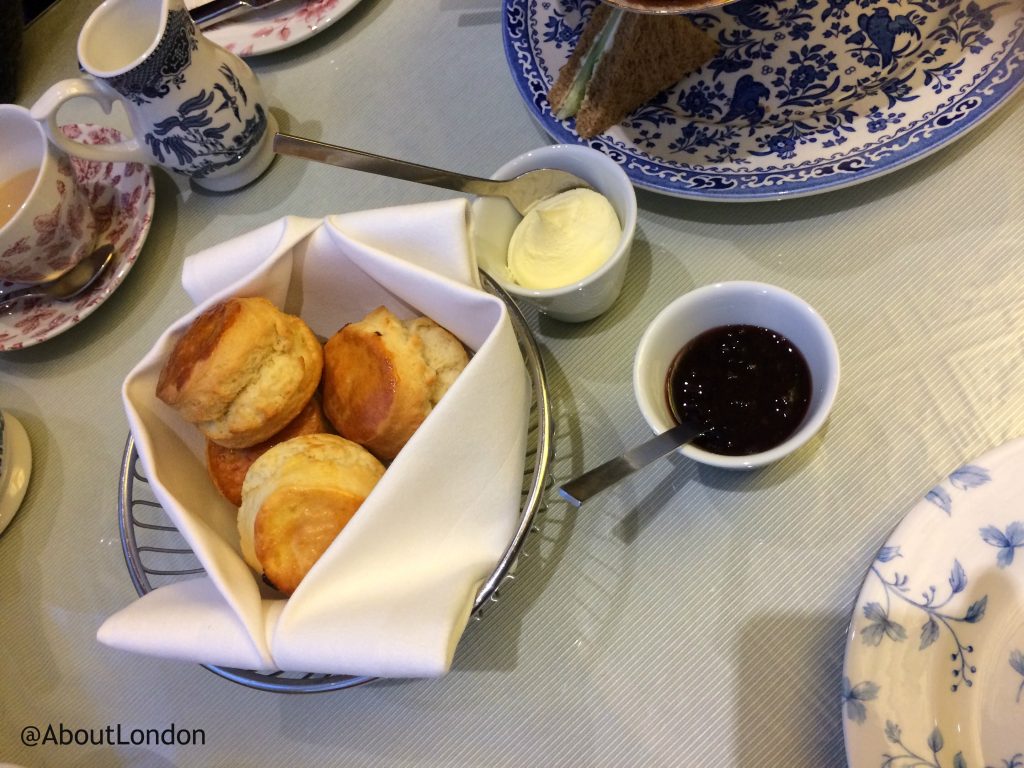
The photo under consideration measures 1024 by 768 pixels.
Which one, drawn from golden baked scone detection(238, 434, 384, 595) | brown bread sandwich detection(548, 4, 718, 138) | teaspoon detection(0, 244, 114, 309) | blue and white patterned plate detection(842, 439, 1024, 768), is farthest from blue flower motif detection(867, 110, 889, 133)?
teaspoon detection(0, 244, 114, 309)

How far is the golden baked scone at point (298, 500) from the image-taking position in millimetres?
636

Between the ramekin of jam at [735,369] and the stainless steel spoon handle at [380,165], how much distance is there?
0.26 m

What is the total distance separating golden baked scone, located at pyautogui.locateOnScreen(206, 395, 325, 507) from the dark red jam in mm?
374

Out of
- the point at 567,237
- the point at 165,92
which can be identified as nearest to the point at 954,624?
the point at 567,237

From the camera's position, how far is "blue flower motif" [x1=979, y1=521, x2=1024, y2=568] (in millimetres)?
596

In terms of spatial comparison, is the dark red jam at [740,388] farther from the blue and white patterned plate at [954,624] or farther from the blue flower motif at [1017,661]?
the blue flower motif at [1017,661]

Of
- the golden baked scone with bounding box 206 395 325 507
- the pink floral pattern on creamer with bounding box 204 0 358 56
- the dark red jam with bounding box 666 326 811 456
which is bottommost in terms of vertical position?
the dark red jam with bounding box 666 326 811 456

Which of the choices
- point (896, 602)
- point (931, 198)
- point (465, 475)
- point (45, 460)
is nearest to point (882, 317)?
point (931, 198)

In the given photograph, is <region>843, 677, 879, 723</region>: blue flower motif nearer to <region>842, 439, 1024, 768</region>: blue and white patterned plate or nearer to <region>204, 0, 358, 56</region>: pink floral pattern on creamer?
<region>842, 439, 1024, 768</region>: blue and white patterned plate

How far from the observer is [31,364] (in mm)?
1050

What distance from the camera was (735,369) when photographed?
0.72 metres

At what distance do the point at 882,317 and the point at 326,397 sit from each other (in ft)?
2.04

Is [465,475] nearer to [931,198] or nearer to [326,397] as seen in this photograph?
[326,397]

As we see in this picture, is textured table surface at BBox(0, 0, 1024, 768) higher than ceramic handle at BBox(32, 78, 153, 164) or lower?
lower
